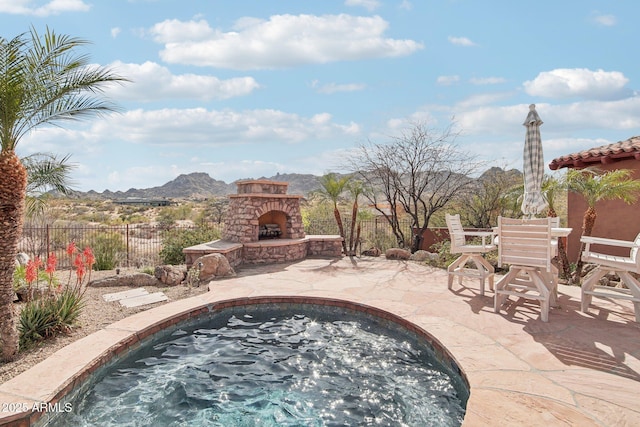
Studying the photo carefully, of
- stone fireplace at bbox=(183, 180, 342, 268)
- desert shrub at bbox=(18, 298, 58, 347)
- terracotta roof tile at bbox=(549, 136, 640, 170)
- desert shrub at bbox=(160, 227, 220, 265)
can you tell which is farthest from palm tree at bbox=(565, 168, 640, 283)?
desert shrub at bbox=(160, 227, 220, 265)

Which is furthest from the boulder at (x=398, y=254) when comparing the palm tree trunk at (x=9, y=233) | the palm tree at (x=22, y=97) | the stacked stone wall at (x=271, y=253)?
the palm tree trunk at (x=9, y=233)

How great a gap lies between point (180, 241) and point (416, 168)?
822 cm

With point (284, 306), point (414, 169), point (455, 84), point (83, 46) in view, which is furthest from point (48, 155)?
point (455, 84)

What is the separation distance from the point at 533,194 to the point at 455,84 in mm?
6179

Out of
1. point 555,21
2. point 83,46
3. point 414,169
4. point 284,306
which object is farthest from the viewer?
point 414,169

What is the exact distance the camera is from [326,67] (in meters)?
10.6

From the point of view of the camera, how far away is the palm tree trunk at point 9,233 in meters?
3.43

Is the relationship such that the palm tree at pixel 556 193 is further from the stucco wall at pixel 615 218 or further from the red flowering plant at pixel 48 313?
the red flowering plant at pixel 48 313

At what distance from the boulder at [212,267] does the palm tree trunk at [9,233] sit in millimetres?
3652

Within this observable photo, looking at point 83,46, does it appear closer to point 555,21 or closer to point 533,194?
point 533,194

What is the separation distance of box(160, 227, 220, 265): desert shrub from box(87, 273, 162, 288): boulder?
2.95 meters

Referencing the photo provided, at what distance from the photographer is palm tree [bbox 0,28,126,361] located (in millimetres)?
3414

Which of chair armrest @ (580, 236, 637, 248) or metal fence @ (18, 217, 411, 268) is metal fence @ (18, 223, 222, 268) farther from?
chair armrest @ (580, 236, 637, 248)

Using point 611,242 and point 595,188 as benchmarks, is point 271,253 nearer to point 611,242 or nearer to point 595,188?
point 611,242
